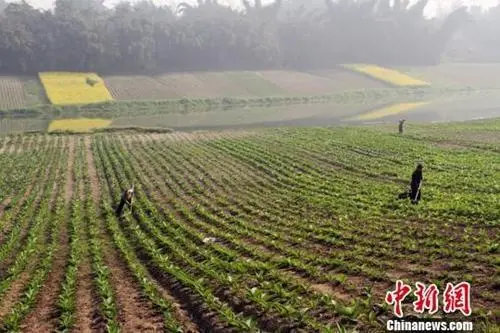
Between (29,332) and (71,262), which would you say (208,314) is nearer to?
(29,332)

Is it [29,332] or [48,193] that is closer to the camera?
[29,332]

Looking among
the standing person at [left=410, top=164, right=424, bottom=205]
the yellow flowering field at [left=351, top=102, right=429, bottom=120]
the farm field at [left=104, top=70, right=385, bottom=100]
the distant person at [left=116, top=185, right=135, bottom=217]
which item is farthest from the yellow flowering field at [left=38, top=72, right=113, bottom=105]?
the standing person at [left=410, top=164, right=424, bottom=205]

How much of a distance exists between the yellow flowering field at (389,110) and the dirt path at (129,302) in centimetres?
6471

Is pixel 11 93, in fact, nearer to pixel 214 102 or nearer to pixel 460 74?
pixel 214 102

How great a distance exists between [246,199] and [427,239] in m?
10.9

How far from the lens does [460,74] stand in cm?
15488

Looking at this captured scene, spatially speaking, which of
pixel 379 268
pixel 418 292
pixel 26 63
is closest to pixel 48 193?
pixel 379 268

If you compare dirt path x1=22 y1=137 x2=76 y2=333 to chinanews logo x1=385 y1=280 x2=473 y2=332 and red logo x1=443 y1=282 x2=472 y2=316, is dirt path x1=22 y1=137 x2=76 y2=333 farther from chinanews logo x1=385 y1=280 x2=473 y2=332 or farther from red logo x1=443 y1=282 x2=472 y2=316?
red logo x1=443 y1=282 x2=472 y2=316

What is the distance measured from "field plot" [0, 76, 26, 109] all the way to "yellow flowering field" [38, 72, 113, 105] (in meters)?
4.47

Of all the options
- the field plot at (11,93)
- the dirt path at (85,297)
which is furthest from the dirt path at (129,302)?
the field plot at (11,93)

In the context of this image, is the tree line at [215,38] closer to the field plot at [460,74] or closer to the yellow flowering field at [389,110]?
the field plot at [460,74]

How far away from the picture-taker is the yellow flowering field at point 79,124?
7066 centimetres

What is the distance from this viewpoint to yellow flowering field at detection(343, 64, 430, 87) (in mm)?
138000

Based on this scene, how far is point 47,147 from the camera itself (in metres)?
47.0
